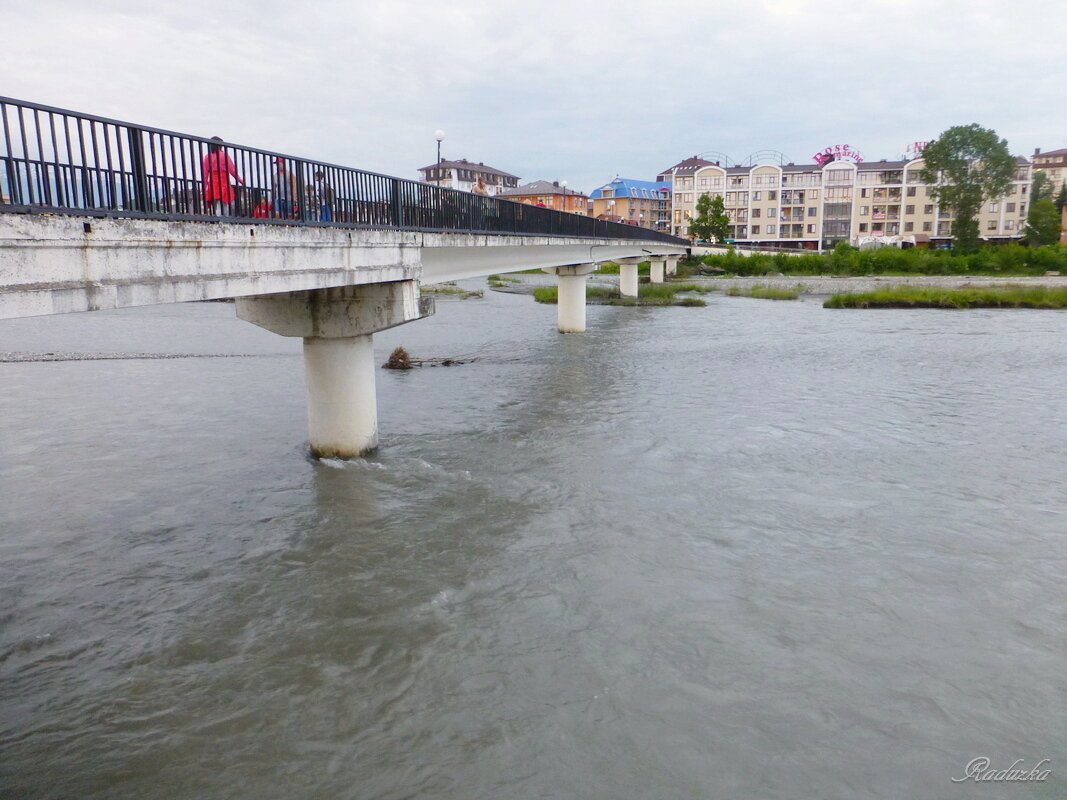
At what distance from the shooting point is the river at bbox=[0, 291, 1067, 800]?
6703 millimetres

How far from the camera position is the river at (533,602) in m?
6.70

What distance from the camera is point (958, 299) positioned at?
155 feet

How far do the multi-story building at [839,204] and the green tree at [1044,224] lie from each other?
11986 millimetres

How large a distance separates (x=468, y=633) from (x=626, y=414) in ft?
37.7

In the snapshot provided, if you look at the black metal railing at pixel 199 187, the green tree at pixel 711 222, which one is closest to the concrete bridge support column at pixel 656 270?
the green tree at pixel 711 222

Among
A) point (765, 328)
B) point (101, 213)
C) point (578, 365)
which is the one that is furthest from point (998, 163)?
point (101, 213)

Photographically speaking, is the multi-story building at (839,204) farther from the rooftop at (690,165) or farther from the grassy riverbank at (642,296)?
the grassy riverbank at (642,296)

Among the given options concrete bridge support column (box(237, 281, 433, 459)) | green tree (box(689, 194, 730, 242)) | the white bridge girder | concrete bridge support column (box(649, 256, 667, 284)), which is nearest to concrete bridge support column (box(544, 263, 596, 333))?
concrete bridge support column (box(237, 281, 433, 459))

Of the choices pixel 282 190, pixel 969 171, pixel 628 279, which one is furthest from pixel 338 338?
pixel 969 171

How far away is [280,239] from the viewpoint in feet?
32.6

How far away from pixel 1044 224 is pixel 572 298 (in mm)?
77060

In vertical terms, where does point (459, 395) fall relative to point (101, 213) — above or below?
below

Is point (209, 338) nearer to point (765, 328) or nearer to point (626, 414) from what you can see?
point (626, 414)
